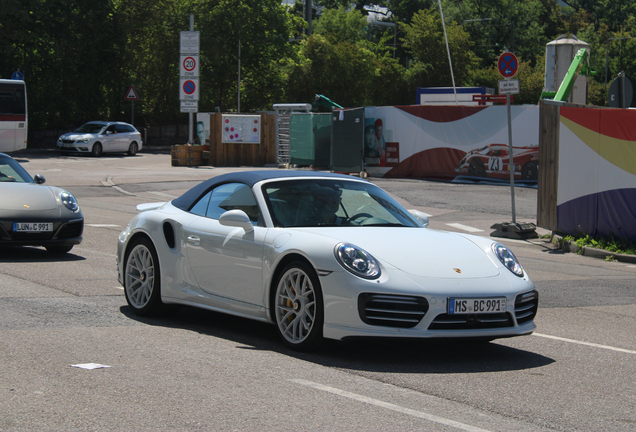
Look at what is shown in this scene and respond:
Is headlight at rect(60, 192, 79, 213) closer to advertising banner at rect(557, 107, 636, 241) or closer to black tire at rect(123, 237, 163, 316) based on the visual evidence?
black tire at rect(123, 237, 163, 316)

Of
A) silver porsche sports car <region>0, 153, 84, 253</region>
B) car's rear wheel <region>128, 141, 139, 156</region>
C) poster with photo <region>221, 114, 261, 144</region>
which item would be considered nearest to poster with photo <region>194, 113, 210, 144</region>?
poster with photo <region>221, 114, 261, 144</region>

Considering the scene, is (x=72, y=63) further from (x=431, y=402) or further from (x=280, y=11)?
(x=431, y=402)

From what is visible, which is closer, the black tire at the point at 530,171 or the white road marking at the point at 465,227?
the white road marking at the point at 465,227

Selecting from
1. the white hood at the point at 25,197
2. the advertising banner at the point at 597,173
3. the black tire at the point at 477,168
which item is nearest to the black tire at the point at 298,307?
the white hood at the point at 25,197

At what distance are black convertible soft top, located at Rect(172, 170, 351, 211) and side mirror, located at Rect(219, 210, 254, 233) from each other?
0.48 meters

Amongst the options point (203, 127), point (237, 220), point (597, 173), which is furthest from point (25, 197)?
point (203, 127)

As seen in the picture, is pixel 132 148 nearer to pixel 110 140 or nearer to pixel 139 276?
pixel 110 140

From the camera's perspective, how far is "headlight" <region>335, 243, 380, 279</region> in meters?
5.49

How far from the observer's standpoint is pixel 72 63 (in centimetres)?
4619

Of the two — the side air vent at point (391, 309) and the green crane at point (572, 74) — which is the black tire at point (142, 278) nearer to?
the side air vent at point (391, 309)

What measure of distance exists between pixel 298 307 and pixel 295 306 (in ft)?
0.08

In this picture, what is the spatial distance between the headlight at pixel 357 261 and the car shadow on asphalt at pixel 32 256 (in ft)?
19.9

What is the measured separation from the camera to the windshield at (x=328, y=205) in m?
6.34

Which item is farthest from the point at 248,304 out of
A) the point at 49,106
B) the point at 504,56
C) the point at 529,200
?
the point at 49,106
